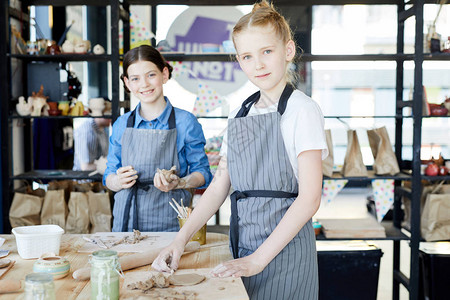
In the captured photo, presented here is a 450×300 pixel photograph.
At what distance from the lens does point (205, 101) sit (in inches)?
141

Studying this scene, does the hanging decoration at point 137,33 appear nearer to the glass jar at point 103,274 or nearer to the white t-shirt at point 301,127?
the white t-shirt at point 301,127

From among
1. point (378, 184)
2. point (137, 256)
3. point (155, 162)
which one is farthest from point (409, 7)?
point (137, 256)

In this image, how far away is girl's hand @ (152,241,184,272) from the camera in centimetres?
150

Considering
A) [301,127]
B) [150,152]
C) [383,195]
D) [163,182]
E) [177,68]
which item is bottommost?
[383,195]

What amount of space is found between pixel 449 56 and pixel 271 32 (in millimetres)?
2196

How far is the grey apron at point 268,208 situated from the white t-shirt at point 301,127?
2 centimetres

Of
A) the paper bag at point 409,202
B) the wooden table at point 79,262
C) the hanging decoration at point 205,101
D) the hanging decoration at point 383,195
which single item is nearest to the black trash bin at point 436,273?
the paper bag at point 409,202

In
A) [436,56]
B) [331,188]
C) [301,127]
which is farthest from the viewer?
[331,188]

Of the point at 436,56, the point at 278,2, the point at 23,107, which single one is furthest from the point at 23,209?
the point at 436,56

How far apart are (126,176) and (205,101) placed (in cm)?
141

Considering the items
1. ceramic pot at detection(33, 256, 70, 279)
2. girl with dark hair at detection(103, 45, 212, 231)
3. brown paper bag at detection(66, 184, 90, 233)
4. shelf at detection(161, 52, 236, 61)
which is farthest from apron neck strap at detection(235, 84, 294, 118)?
brown paper bag at detection(66, 184, 90, 233)

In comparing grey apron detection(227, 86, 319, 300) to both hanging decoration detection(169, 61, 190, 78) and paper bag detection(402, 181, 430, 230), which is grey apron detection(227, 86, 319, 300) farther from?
hanging decoration detection(169, 61, 190, 78)

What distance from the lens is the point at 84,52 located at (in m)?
3.35

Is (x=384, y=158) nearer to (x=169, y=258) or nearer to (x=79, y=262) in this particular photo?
(x=169, y=258)
